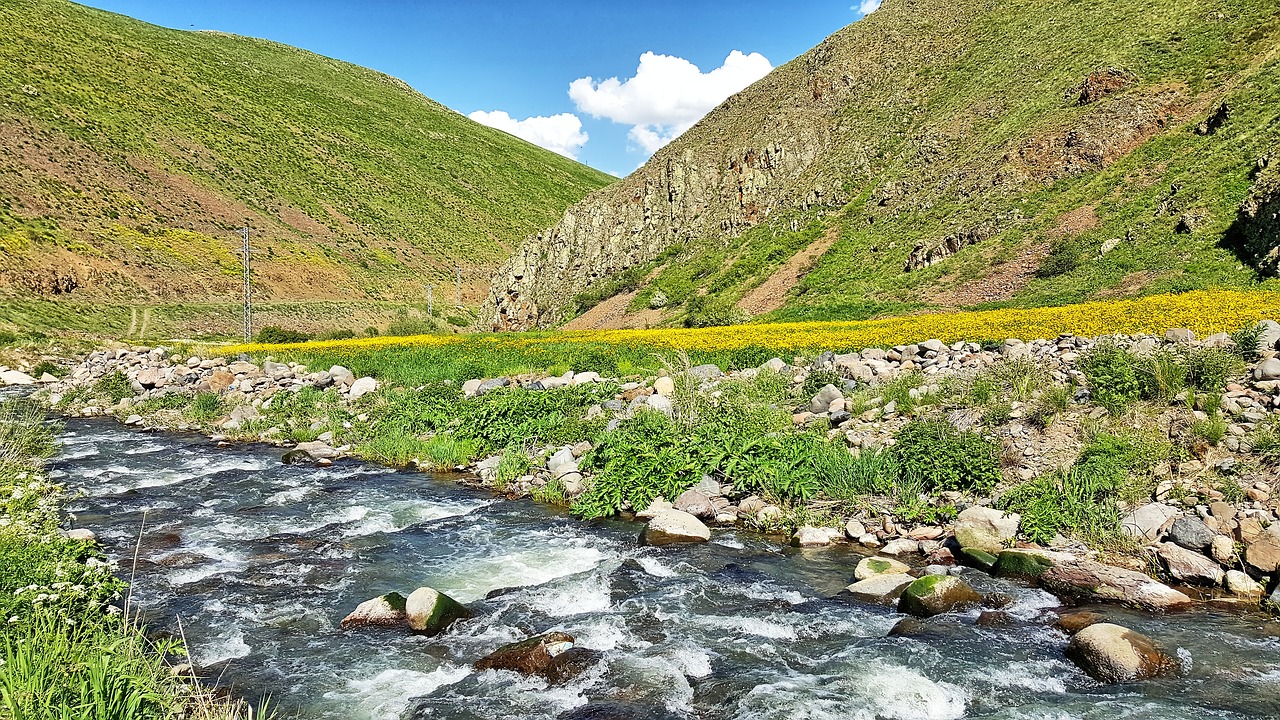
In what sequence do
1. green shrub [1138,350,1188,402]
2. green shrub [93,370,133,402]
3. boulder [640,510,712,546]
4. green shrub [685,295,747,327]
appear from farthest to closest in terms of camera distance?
green shrub [685,295,747,327]
green shrub [93,370,133,402]
green shrub [1138,350,1188,402]
boulder [640,510,712,546]

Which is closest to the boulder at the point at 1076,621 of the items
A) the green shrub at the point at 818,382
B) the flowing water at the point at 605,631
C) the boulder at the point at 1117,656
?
the flowing water at the point at 605,631

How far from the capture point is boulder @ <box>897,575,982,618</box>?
6641mm

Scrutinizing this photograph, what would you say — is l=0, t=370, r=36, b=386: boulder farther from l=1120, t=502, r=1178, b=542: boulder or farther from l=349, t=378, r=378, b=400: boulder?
l=1120, t=502, r=1178, b=542: boulder

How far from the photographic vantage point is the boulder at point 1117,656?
5355 mm

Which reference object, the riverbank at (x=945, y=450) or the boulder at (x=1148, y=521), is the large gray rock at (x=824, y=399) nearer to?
the riverbank at (x=945, y=450)

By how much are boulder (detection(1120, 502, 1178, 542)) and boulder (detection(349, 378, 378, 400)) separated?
1725cm

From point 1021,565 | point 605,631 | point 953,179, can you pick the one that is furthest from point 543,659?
point 953,179

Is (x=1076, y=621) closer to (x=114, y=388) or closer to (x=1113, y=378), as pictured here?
(x=1113, y=378)

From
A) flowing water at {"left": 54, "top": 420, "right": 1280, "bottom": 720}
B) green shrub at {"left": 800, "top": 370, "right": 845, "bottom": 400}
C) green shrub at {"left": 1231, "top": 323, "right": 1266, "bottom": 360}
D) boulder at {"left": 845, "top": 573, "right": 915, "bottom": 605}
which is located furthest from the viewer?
green shrub at {"left": 800, "top": 370, "right": 845, "bottom": 400}

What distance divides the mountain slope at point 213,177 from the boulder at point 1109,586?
63.0 metres

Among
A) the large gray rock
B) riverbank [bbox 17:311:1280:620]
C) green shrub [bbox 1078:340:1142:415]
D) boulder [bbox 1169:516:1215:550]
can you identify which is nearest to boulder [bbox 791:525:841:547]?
riverbank [bbox 17:311:1280:620]

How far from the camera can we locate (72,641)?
5246 millimetres

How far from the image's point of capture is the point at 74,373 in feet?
86.1

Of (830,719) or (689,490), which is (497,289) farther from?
(830,719)
